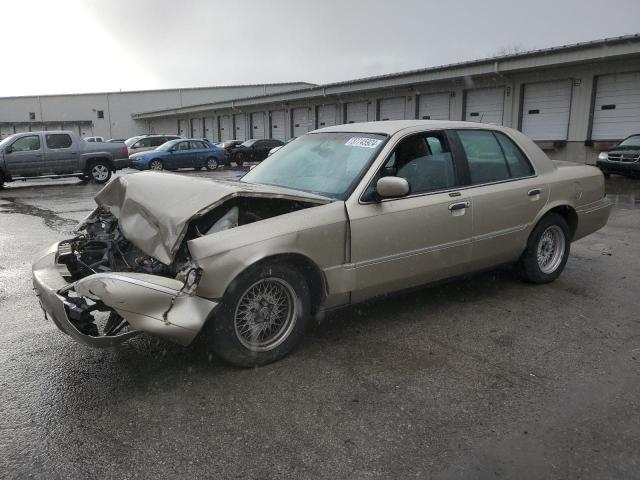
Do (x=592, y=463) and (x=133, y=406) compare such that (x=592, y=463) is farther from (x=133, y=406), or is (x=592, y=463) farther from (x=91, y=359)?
(x=91, y=359)

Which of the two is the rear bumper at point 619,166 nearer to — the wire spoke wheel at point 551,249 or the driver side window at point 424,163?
the wire spoke wheel at point 551,249

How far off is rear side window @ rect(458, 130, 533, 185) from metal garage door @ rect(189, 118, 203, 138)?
1805 inches

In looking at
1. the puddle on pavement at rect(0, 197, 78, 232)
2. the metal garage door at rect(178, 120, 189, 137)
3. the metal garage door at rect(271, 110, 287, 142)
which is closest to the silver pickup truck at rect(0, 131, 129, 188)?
the puddle on pavement at rect(0, 197, 78, 232)

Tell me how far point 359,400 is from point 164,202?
70.8 inches

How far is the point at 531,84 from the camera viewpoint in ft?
69.9

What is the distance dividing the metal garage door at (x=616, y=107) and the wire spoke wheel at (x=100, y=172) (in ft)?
56.8

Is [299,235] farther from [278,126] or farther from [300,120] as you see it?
[278,126]

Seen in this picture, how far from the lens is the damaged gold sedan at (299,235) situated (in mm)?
3115

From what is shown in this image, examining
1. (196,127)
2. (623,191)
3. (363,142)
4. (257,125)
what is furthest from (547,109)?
(196,127)

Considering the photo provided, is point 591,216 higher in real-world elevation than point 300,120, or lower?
lower

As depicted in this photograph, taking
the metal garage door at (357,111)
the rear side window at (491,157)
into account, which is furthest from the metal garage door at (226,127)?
the rear side window at (491,157)

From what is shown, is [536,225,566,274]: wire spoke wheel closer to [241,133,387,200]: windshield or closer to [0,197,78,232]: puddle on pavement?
[241,133,387,200]: windshield

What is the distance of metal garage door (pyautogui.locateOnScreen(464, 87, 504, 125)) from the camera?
22469 millimetres

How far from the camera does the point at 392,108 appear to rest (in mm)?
27531
